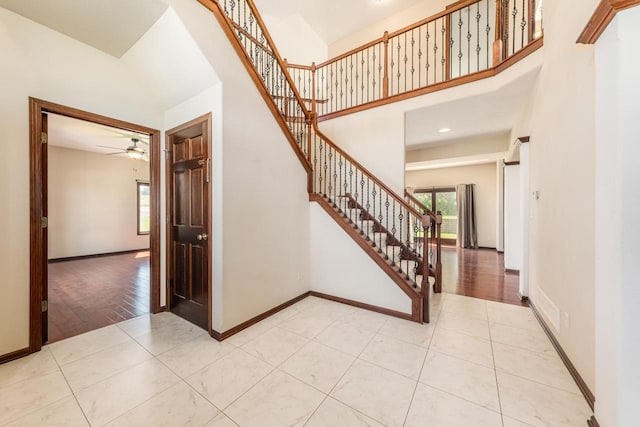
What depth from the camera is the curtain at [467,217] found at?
7.73 metres

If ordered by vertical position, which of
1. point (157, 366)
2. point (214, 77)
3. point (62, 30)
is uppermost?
point (62, 30)

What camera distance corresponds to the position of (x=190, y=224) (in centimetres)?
269

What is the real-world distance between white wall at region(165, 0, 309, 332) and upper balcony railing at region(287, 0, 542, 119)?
5.71 feet

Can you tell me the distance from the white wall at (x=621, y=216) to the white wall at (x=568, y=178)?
1.35 feet

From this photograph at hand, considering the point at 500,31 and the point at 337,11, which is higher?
the point at 337,11

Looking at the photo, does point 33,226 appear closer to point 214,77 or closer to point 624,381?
point 214,77

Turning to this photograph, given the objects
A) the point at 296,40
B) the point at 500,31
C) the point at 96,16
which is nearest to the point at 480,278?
the point at 500,31

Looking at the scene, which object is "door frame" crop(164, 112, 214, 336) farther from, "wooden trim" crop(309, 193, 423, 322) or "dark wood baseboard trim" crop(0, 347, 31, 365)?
"wooden trim" crop(309, 193, 423, 322)

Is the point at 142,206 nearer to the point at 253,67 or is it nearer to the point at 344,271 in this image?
the point at 253,67

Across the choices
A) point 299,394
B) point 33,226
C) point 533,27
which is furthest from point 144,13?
point 533,27

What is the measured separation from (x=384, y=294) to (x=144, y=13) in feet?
11.9

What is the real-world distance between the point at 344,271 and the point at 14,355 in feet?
10.3

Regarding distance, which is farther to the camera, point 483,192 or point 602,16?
point 483,192

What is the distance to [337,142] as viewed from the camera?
14.6 feet
